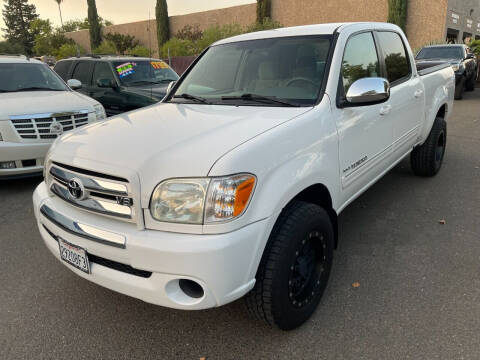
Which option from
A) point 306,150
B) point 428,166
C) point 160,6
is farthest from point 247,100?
point 160,6

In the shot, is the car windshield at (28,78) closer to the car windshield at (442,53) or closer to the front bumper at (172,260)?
the front bumper at (172,260)

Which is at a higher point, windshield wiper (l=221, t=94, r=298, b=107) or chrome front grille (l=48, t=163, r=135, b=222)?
windshield wiper (l=221, t=94, r=298, b=107)

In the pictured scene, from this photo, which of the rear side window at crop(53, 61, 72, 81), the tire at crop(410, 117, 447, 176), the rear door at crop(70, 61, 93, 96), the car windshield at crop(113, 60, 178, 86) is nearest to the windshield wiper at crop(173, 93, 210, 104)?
the tire at crop(410, 117, 447, 176)

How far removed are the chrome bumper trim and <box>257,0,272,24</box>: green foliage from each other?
3283 centimetres

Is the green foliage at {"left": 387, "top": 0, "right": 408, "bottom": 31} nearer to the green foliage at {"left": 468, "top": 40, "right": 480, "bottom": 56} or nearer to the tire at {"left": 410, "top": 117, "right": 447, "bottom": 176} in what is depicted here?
the green foliage at {"left": 468, "top": 40, "right": 480, "bottom": 56}

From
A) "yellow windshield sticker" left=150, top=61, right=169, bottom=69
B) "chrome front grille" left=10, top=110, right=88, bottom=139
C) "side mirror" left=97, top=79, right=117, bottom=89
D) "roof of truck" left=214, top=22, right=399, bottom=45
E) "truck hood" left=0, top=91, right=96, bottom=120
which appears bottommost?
"chrome front grille" left=10, top=110, right=88, bottom=139

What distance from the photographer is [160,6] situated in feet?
127

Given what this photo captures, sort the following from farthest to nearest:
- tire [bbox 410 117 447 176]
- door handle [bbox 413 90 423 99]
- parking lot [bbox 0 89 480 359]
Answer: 1. tire [bbox 410 117 447 176]
2. door handle [bbox 413 90 423 99]
3. parking lot [bbox 0 89 480 359]

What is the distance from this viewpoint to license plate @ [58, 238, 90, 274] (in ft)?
6.85

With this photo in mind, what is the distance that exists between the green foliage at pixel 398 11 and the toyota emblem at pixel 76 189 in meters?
27.0

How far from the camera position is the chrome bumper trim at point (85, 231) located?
1.92m

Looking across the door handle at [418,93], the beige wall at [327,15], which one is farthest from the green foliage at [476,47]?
the door handle at [418,93]

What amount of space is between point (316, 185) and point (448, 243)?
1.65 metres

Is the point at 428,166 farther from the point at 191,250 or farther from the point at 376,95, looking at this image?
the point at 191,250
